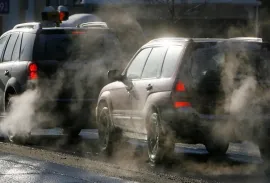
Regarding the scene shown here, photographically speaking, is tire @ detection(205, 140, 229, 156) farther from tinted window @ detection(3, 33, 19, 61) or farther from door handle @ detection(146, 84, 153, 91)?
tinted window @ detection(3, 33, 19, 61)

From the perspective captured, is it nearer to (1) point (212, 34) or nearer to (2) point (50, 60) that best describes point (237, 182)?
(2) point (50, 60)

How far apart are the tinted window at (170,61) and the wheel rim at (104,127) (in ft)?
7.17

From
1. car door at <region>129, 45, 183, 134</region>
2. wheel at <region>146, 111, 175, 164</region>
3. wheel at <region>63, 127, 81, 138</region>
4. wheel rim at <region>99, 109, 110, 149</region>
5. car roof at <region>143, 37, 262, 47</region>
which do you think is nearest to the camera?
wheel at <region>146, 111, 175, 164</region>

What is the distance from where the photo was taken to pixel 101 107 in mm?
Result: 16359

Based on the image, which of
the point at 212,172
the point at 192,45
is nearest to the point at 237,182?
the point at 212,172

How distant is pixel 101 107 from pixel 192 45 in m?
3.10

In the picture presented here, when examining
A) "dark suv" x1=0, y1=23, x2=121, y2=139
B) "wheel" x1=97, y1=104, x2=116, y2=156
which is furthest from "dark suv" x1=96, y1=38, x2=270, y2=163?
"dark suv" x1=0, y1=23, x2=121, y2=139

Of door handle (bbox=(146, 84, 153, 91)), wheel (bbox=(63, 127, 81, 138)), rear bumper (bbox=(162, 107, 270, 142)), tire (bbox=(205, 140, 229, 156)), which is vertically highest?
door handle (bbox=(146, 84, 153, 91))

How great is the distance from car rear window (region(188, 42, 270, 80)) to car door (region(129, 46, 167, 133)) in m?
0.64

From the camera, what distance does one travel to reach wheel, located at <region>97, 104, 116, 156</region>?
1584cm

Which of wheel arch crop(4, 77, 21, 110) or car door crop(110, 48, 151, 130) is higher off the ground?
car door crop(110, 48, 151, 130)

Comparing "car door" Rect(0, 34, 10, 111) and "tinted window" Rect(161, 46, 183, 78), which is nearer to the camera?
"tinted window" Rect(161, 46, 183, 78)

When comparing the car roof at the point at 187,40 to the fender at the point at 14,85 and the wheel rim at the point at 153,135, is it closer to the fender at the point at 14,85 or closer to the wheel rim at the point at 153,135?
the wheel rim at the point at 153,135

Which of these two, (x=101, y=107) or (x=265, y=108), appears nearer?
(x=265, y=108)
